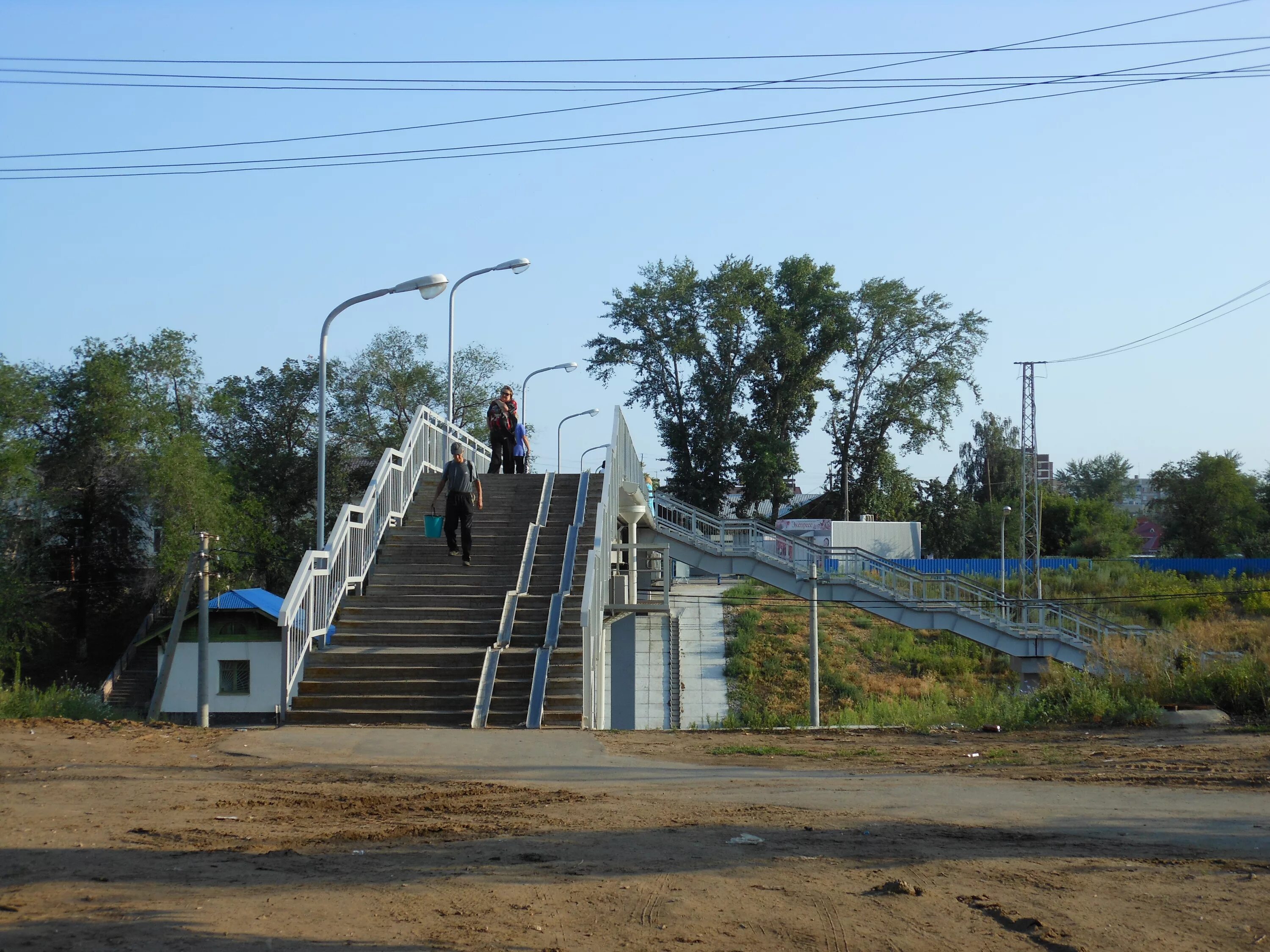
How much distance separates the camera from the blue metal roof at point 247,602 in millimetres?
34469

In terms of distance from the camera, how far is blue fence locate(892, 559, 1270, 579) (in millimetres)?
57562

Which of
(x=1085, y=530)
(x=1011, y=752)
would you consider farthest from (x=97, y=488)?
(x=1085, y=530)

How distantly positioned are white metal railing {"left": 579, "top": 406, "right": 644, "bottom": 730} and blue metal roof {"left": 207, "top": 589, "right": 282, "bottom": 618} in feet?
54.0

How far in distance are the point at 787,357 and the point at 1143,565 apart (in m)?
22.9

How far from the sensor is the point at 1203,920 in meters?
4.81

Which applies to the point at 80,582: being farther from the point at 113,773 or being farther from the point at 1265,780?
the point at 1265,780

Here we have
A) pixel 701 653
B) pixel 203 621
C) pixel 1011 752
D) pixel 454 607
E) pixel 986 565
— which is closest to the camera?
pixel 1011 752

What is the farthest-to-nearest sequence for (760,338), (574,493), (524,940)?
(760,338) < (574,493) < (524,940)

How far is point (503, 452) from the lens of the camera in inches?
864

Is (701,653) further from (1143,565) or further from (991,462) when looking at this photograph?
(991,462)

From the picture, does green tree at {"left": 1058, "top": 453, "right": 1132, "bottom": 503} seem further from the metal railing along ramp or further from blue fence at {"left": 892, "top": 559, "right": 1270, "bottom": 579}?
the metal railing along ramp

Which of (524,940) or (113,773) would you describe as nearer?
(524,940)

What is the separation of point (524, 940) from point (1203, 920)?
3.03 meters

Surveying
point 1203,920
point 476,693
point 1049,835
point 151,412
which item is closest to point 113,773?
point 476,693
